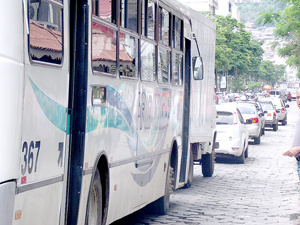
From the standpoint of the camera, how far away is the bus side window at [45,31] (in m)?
4.38

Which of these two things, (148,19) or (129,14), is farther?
(148,19)

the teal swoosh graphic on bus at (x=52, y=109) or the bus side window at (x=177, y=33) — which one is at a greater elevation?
the bus side window at (x=177, y=33)

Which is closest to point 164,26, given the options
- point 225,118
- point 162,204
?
point 162,204

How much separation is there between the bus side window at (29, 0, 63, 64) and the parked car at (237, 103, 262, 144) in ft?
66.2

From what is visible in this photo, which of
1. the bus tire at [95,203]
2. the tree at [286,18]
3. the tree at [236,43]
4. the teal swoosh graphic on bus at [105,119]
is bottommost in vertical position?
the bus tire at [95,203]

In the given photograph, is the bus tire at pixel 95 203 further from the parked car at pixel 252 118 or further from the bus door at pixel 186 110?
the parked car at pixel 252 118

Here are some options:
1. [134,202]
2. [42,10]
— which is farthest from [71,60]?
Result: [134,202]

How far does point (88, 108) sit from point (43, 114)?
103cm

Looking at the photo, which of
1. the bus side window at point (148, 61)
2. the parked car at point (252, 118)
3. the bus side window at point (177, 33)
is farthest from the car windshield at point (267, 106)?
the bus side window at point (148, 61)

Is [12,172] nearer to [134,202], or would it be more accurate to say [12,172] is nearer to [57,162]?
[57,162]

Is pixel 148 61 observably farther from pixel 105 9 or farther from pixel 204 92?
pixel 204 92

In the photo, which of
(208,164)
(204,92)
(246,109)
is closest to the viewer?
(204,92)

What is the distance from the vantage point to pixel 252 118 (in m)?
24.8

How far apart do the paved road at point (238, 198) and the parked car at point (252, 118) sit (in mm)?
6032
